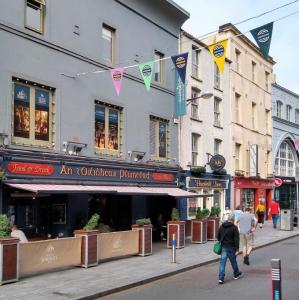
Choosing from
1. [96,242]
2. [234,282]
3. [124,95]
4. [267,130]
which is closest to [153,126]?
[124,95]

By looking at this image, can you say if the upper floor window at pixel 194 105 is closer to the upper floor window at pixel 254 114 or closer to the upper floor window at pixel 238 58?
the upper floor window at pixel 238 58

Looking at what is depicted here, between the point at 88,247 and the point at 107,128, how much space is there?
6223 millimetres

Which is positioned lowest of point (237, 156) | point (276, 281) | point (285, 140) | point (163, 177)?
point (276, 281)

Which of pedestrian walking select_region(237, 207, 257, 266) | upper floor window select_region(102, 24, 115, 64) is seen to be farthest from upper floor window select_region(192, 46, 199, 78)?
pedestrian walking select_region(237, 207, 257, 266)

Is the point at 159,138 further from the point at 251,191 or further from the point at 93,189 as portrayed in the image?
the point at 251,191

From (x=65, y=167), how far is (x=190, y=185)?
381 inches

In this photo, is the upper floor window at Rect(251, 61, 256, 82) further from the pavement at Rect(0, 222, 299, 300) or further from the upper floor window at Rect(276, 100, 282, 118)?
the pavement at Rect(0, 222, 299, 300)

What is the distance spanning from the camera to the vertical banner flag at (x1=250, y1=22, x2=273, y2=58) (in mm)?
14953

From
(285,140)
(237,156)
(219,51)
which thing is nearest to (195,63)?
(237,156)

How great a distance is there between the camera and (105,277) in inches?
479

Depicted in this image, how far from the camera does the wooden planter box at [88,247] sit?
13578 millimetres

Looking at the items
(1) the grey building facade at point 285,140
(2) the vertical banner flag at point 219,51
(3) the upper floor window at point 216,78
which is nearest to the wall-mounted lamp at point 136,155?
(2) the vertical banner flag at point 219,51

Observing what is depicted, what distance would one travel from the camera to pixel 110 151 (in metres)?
18.9

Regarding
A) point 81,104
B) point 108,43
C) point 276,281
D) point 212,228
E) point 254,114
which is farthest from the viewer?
point 254,114
